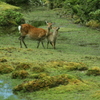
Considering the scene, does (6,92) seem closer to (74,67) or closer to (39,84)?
(39,84)

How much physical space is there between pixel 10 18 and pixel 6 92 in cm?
1662

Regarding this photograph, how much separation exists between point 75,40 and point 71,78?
33.3 ft

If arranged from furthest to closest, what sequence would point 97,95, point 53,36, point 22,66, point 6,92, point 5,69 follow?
point 53,36, point 22,66, point 5,69, point 6,92, point 97,95

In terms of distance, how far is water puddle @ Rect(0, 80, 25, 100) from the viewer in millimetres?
5172

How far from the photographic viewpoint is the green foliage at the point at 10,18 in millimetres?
20391

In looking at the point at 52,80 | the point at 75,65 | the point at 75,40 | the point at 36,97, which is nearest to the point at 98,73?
the point at 75,65

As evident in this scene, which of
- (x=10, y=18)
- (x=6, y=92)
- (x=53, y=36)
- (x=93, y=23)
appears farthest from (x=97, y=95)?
(x=10, y=18)

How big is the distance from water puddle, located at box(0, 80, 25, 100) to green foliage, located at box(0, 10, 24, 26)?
566 inches

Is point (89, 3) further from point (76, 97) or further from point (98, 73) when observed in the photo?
point (76, 97)

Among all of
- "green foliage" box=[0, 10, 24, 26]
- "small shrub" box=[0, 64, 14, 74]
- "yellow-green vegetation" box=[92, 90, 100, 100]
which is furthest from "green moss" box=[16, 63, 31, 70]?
"green foliage" box=[0, 10, 24, 26]

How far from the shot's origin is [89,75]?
6809 mm

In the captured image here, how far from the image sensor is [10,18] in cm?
2162

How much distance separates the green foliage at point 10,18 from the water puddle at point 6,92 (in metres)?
14.4

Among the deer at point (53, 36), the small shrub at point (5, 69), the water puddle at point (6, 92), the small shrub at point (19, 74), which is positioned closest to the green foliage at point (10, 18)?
the deer at point (53, 36)
